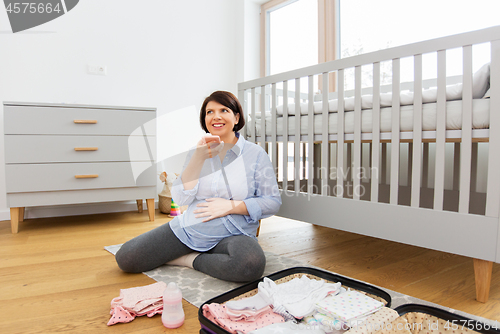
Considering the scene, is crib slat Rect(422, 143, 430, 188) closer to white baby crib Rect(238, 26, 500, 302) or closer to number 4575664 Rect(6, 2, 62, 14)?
white baby crib Rect(238, 26, 500, 302)

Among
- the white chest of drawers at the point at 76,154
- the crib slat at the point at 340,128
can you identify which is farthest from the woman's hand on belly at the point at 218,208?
the white chest of drawers at the point at 76,154

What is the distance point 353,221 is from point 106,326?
971 millimetres

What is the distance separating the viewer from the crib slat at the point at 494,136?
3.27 ft

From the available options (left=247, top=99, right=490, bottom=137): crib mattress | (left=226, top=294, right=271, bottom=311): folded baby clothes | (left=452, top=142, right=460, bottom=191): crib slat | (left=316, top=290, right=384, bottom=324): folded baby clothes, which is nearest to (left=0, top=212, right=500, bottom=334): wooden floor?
(left=226, top=294, right=271, bottom=311): folded baby clothes

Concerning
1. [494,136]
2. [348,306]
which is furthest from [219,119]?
[494,136]

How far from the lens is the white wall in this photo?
229 cm

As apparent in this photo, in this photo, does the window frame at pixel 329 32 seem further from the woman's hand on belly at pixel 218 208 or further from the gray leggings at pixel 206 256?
the gray leggings at pixel 206 256

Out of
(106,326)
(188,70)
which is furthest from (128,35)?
(106,326)

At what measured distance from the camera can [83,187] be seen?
209 centimetres

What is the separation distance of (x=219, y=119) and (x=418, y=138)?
0.75m

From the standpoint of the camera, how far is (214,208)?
1.32 m

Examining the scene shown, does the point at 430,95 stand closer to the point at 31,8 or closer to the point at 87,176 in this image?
the point at 87,176

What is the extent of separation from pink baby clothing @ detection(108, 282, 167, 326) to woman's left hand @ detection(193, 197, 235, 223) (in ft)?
1.09

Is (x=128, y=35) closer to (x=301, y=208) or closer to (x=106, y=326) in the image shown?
(x=301, y=208)
